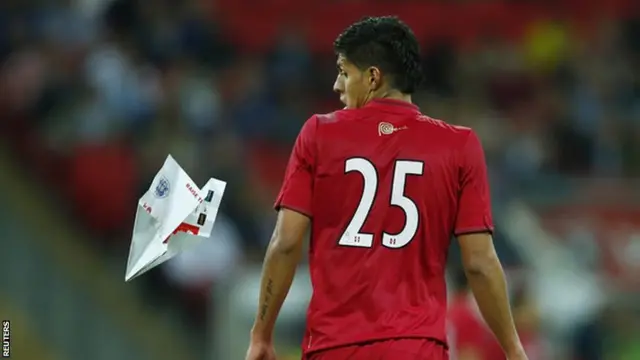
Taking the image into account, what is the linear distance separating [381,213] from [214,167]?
5648 millimetres

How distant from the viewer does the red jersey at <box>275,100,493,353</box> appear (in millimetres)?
3982

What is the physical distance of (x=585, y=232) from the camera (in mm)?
9828

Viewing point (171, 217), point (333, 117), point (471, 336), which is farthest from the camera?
point (471, 336)

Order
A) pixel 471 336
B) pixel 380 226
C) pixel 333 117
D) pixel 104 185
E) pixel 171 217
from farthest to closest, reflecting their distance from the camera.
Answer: pixel 104 185 → pixel 471 336 → pixel 171 217 → pixel 333 117 → pixel 380 226

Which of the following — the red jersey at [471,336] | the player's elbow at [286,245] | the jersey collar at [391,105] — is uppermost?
the jersey collar at [391,105]

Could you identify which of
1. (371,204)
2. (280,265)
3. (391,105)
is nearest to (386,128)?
(391,105)

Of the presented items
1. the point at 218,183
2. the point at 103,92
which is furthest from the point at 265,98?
the point at 218,183

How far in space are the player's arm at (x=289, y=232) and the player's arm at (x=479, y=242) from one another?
453 millimetres

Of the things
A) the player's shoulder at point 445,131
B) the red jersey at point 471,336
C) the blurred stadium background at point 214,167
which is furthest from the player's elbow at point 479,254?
the blurred stadium background at point 214,167

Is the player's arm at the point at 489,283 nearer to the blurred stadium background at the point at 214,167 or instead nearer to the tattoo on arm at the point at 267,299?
the tattoo on arm at the point at 267,299

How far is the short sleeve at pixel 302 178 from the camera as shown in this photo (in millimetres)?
4039

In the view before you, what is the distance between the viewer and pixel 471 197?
407 centimetres

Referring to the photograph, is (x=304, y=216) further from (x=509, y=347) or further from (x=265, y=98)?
(x=265, y=98)

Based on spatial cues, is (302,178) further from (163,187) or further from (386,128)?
(163,187)
